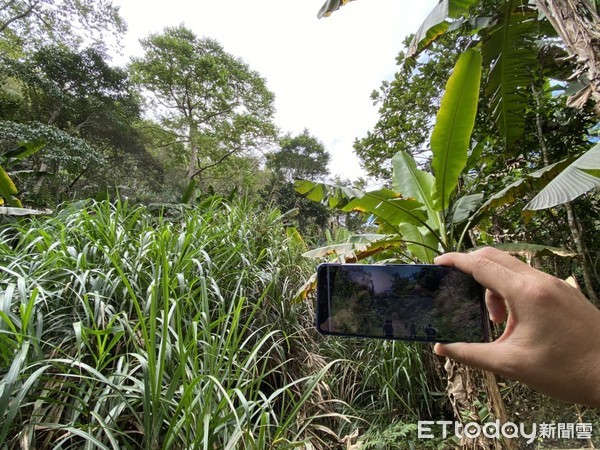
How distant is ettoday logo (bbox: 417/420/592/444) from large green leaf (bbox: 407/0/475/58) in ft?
9.59

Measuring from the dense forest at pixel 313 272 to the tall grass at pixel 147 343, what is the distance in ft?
0.05

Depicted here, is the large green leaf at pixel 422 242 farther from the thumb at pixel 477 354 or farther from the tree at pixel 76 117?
the tree at pixel 76 117

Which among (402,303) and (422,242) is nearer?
(402,303)

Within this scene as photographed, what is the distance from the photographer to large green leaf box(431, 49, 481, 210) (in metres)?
2.00

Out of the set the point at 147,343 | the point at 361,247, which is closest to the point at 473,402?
the point at 361,247

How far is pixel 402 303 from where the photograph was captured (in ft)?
2.83

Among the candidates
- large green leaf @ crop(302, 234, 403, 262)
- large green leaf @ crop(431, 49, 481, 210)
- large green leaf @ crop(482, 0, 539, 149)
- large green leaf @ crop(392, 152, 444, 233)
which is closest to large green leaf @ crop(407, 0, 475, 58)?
large green leaf @ crop(482, 0, 539, 149)

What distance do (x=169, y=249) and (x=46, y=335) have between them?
0.87m

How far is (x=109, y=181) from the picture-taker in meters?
13.9

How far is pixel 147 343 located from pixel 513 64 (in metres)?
3.53

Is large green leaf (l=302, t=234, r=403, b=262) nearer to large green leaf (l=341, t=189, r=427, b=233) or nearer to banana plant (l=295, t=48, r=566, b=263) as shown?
banana plant (l=295, t=48, r=566, b=263)

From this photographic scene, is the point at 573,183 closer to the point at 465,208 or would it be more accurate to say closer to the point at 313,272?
the point at 465,208

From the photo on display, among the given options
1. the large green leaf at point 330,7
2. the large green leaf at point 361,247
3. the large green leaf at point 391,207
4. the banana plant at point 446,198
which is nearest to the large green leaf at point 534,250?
the banana plant at point 446,198

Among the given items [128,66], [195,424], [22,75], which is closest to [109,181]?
[22,75]
